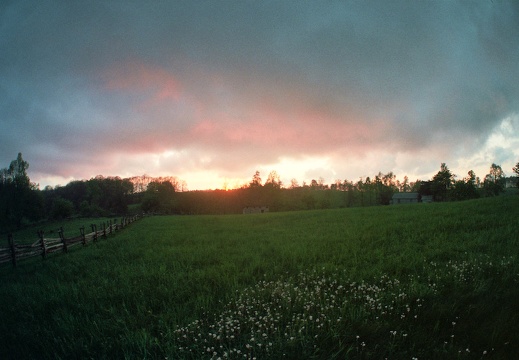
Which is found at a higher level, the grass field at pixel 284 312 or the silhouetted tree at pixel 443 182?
the silhouetted tree at pixel 443 182

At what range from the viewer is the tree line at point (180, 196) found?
59.4 m

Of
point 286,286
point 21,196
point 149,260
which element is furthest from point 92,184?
point 286,286

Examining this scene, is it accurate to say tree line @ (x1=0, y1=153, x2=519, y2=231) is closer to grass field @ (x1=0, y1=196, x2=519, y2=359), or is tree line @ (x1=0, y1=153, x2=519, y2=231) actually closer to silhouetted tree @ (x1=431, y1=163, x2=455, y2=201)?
silhouetted tree @ (x1=431, y1=163, x2=455, y2=201)

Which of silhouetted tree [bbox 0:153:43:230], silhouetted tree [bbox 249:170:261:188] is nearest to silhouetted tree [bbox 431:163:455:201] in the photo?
silhouetted tree [bbox 249:170:261:188]

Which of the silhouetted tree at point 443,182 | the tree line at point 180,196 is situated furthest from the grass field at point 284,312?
the silhouetted tree at point 443,182

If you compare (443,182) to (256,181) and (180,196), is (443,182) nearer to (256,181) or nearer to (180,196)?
(256,181)

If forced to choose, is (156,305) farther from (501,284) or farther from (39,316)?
(501,284)

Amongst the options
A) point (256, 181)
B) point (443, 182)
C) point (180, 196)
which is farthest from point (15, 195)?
point (443, 182)

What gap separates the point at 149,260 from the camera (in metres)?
10.3

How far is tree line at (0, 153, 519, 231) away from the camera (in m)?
59.4

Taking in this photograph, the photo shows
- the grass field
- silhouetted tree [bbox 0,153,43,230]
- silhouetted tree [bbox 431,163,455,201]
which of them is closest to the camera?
the grass field

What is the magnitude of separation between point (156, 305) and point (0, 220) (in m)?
78.5

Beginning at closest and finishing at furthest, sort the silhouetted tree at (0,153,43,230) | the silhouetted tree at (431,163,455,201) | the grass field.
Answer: the grass field
the silhouetted tree at (0,153,43,230)
the silhouetted tree at (431,163,455,201)

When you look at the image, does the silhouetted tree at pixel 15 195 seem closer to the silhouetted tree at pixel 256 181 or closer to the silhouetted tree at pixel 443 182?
the silhouetted tree at pixel 256 181
